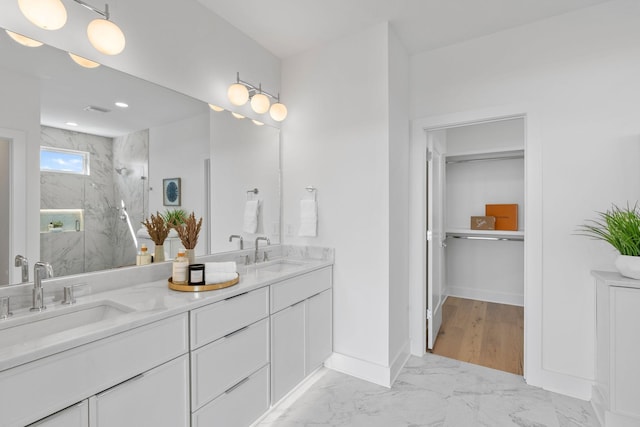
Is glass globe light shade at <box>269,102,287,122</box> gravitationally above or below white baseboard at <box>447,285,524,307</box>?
above

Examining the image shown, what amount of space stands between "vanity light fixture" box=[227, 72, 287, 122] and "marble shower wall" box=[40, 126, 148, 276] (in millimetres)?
761

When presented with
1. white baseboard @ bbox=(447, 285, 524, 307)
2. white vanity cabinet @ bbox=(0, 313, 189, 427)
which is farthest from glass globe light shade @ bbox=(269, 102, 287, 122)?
white baseboard @ bbox=(447, 285, 524, 307)

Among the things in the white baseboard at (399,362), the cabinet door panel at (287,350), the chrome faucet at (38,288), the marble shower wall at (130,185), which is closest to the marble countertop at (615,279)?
the white baseboard at (399,362)

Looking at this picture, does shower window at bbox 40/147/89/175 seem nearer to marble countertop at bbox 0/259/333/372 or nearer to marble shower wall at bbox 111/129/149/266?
marble shower wall at bbox 111/129/149/266

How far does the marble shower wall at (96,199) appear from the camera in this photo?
153 centimetres

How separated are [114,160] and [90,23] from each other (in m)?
0.70

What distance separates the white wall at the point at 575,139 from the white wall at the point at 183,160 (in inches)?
92.8

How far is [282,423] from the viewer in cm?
192

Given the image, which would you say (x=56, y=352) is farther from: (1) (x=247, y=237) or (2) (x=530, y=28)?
(2) (x=530, y=28)

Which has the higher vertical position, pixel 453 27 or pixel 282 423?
pixel 453 27

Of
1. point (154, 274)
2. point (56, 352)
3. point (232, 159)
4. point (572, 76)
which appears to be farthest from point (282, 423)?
point (572, 76)

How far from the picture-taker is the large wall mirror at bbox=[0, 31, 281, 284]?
4.96 feet

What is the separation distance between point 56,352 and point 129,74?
1.51 meters

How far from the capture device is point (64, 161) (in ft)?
5.19
